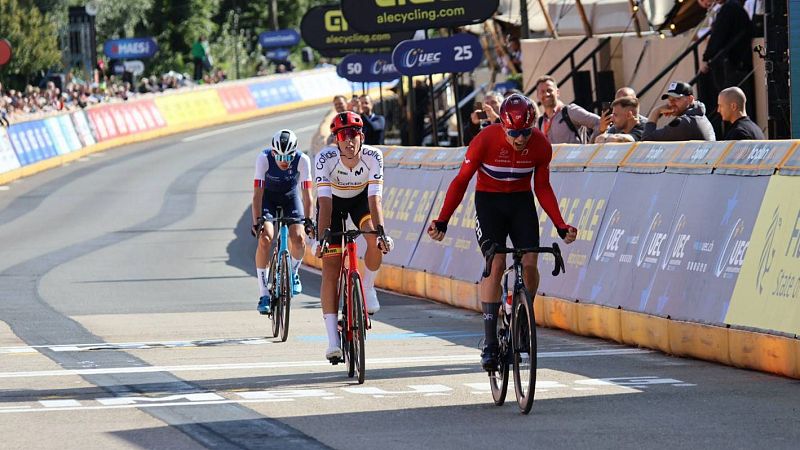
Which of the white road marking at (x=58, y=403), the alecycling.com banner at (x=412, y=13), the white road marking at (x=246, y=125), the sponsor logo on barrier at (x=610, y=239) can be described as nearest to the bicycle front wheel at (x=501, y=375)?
the white road marking at (x=58, y=403)

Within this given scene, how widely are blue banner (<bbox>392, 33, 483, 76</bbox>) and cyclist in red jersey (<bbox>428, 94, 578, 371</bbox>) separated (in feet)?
32.7

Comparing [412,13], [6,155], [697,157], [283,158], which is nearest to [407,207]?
[412,13]

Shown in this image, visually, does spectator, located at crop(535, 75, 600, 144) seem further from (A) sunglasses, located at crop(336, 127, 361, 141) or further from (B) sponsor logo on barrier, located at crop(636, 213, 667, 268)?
(A) sunglasses, located at crop(336, 127, 361, 141)

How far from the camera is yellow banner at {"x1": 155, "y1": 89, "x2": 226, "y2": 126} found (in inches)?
2281

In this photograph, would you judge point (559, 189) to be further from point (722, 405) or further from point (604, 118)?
point (722, 405)

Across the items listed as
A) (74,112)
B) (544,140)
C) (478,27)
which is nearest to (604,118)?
(544,140)

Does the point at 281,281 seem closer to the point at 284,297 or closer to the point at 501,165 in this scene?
the point at 284,297

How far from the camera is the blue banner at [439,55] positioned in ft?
67.5

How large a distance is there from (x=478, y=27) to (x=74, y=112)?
14552mm

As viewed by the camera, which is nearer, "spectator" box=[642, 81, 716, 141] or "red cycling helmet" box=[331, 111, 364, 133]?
"red cycling helmet" box=[331, 111, 364, 133]

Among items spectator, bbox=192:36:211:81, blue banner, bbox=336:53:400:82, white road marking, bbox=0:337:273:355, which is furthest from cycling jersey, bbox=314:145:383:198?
spectator, bbox=192:36:211:81

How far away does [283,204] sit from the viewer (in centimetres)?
1549

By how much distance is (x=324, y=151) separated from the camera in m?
12.2

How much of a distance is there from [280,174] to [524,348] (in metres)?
5.95
